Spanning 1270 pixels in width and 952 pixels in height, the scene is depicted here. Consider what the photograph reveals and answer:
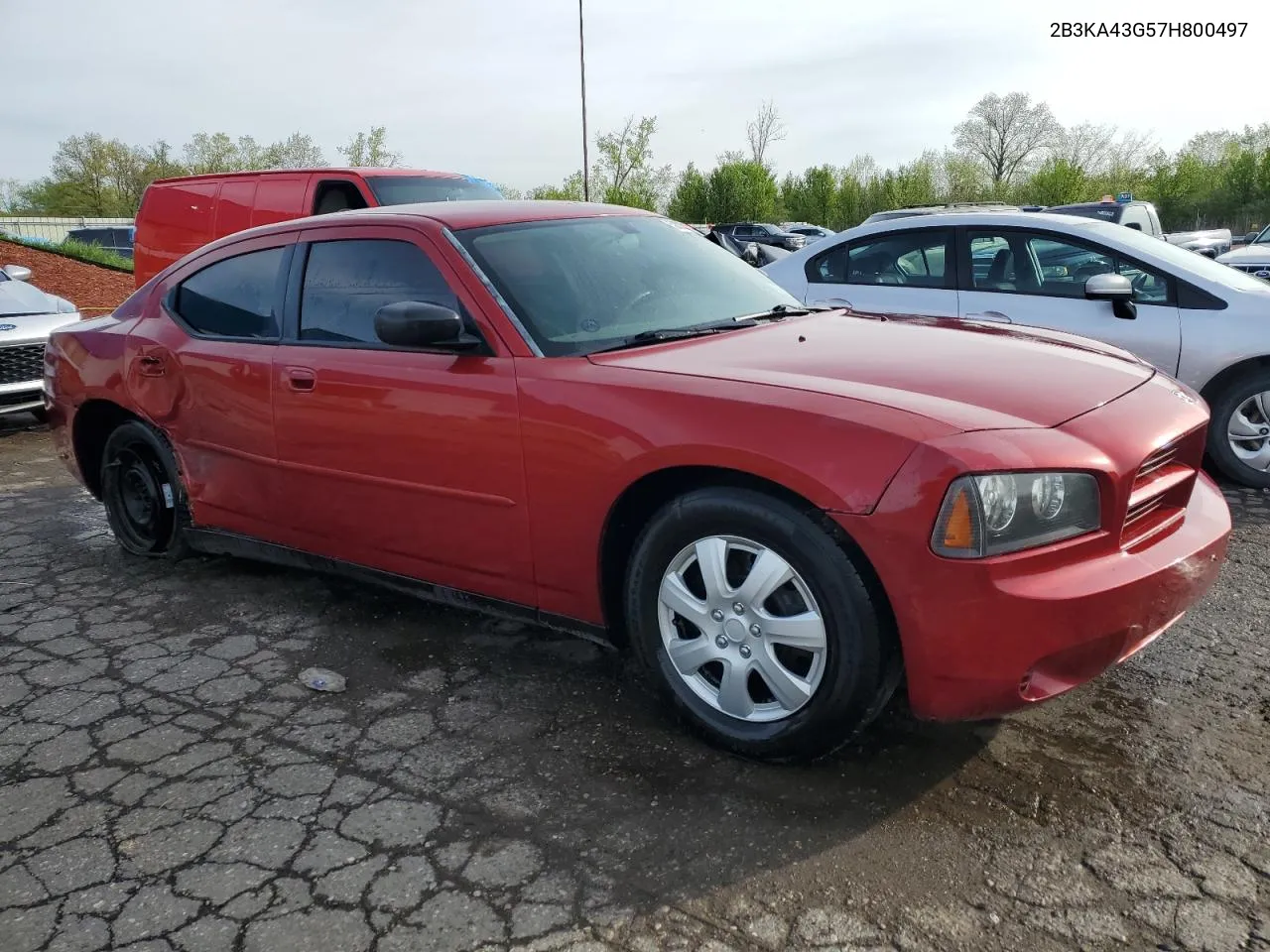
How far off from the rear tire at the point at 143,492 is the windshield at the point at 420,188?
428cm

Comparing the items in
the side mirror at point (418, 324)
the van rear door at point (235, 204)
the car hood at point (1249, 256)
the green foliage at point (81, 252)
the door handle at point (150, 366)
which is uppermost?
the van rear door at point (235, 204)

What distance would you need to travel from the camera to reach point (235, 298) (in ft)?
13.7

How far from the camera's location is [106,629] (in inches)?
158

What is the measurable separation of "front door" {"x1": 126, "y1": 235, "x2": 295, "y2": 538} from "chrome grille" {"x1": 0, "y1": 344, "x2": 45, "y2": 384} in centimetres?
430

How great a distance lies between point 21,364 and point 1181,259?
8321 mm

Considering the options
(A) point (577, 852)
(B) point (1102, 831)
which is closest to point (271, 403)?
(A) point (577, 852)

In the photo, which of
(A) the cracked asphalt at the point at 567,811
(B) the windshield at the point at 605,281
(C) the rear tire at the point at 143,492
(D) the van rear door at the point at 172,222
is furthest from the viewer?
(D) the van rear door at the point at 172,222

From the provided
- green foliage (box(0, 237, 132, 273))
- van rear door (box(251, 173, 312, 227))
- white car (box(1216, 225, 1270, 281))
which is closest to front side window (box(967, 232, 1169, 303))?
van rear door (box(251, 173, 312, 227))

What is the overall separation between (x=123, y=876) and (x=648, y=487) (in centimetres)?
164

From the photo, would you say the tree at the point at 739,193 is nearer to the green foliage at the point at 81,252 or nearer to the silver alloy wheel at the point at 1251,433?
the green foliage at the point at 81,252

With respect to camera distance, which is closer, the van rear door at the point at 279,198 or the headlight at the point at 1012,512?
the headlight at the point at 1012,512

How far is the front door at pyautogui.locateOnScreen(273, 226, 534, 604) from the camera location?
3.20 meters

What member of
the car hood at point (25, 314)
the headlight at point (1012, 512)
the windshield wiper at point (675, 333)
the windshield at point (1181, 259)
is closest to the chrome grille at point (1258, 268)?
the windshield at point (1181, 259)

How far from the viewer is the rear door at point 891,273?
254 inches
